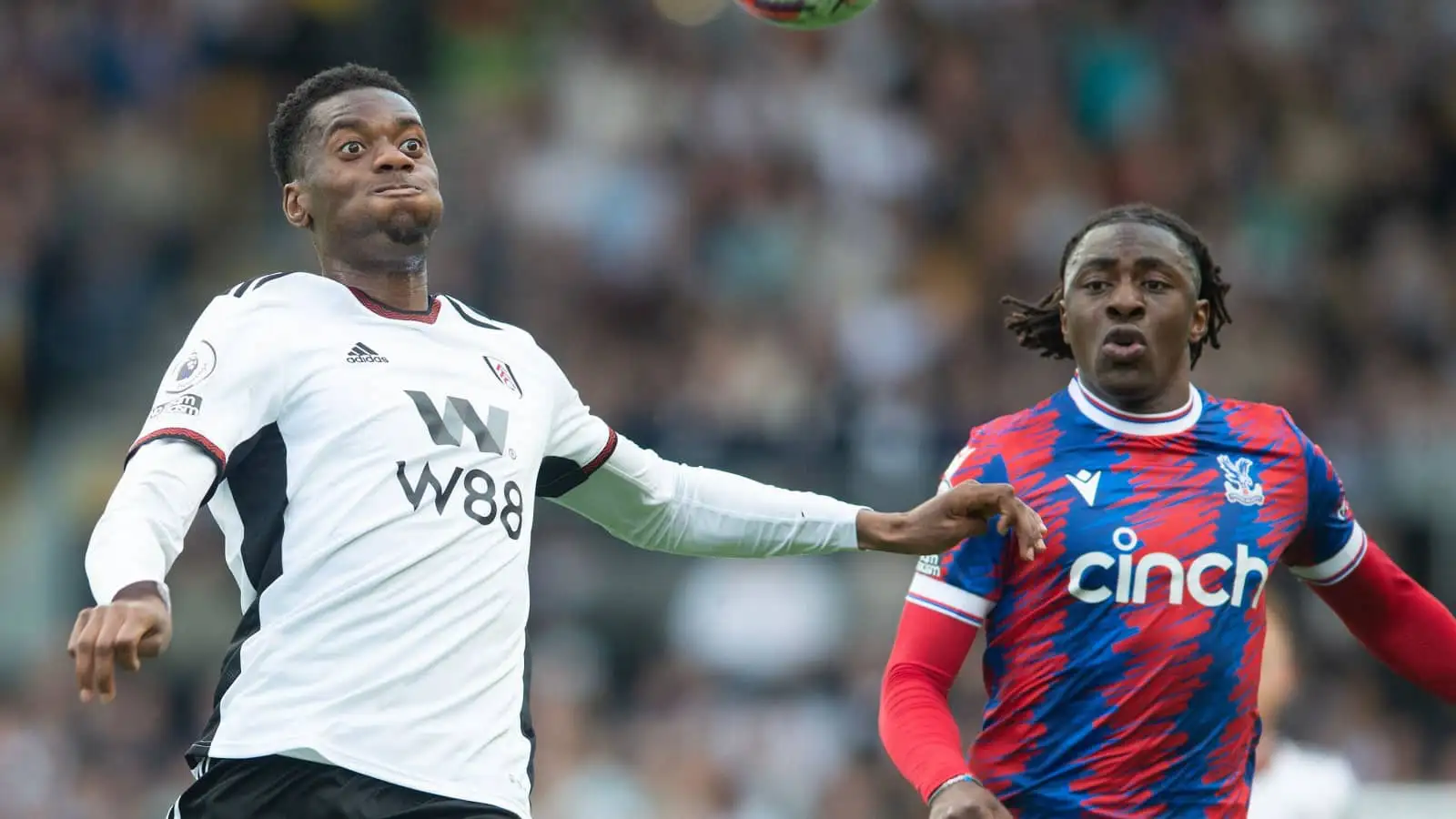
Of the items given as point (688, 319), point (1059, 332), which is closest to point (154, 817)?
point (688, 319)

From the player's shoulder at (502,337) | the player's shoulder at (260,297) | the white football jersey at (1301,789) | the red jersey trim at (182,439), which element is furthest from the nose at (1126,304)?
the white football jersey at (1301,789)

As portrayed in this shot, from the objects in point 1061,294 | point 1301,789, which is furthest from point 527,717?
point 1301,789

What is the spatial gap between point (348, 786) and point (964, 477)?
71.2 inches

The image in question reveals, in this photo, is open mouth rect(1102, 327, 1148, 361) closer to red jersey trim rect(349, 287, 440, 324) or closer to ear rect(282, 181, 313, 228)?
red jersey trim rect(349, 287, 440, 324)

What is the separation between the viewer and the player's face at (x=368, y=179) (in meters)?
5.26

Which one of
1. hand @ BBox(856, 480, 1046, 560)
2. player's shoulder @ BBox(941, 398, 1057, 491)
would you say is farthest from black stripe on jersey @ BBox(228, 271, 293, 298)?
player's shoulder @ BBox(941, 398, 1057, 491)

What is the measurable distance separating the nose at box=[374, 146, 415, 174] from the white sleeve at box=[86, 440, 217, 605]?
0.96 m

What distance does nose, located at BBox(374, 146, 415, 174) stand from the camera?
527 centimetres

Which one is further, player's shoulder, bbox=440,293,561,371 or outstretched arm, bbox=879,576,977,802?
player's shoulder, bbox=440,293,561,371

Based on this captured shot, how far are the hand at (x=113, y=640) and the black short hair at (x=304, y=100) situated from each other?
1568 millimetres

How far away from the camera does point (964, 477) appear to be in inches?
218

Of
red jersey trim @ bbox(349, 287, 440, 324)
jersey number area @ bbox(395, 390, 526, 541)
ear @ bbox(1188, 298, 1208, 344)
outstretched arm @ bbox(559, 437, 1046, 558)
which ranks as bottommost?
jersey number area @ bbox(395, 390, 526, 541)

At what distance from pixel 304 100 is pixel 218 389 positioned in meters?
0.98

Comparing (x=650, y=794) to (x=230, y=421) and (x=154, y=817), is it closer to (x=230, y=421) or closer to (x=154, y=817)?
(x=154, y=817)
